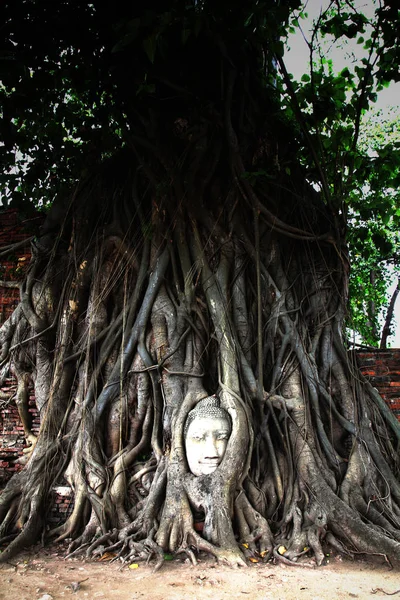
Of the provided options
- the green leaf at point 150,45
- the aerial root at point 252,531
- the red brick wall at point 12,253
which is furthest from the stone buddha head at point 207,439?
the red brick wall at point 12,253

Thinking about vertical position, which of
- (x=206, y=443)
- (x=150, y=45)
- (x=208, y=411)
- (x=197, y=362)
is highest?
(x=150, y=45)

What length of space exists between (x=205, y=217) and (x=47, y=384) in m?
2.11

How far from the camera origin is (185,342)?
407 centimetres

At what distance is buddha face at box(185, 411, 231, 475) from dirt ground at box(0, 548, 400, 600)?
618 millimetres

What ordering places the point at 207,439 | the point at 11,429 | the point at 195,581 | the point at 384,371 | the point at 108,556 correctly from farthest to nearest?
1. the point at 384,371
2. the point at 11,429
3. the point at 207,439
4. the point at 108,556
5. the point at 195,581

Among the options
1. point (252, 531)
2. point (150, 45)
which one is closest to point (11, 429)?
point (252, 531)

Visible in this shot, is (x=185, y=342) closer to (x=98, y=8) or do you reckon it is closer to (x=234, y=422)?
(x=234, y=422)

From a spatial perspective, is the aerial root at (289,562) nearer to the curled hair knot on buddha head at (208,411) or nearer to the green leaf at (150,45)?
the curled hair knot on buddha head at (208,411)

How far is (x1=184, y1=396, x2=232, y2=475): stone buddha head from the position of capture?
337 cm

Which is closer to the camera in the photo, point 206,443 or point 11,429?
point 206,443

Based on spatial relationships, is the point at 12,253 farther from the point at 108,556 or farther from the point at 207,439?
the point at 108,556

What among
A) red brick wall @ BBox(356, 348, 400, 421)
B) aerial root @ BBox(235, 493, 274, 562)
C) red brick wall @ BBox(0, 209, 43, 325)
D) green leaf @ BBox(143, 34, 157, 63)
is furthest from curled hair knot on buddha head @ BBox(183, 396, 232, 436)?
red brick wall @ BBox(0, 209, 43, 325)

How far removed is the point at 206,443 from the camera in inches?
133

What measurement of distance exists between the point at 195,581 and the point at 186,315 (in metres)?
2.02
